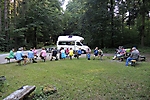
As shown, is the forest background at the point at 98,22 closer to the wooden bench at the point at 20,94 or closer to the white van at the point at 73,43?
the white van at the point at 73,43

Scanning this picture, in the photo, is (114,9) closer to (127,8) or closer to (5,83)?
(127,8)

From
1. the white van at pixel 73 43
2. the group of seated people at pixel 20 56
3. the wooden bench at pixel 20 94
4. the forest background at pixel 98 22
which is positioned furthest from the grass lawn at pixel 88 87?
the forest background at pixel 98 22

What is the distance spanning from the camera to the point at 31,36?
124 ft

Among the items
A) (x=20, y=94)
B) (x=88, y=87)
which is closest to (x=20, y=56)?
(x=88, y=87)

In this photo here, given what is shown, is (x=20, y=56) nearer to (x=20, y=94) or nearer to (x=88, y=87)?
(x=88, y=87)

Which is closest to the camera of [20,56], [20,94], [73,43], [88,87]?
[20,94]

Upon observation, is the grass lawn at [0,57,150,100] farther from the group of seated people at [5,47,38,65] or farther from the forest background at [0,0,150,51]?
the forest background at [0,0,150,51]

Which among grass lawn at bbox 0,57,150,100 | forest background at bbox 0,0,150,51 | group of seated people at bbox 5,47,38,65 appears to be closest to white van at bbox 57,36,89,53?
forest background at bbox 0,0,150,51

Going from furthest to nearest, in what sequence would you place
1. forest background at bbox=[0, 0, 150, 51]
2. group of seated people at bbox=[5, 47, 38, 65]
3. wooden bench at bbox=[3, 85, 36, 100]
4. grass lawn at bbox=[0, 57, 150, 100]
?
1. forest background at bbox=[0, 0, 150, 51]
2. group of seated people at bbox=[5, 47, 38, 65]
3. grass lawn at bbox=[0, 57, 150, 100]
4. wooden bench at bbox=[3, 85, 36, 100]

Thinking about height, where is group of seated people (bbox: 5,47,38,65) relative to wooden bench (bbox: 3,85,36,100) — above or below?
above

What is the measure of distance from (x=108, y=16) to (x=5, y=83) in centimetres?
2135

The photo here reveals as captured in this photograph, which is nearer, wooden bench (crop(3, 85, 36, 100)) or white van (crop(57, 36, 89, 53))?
wooden bench (crop(3, 85, 36, 100))

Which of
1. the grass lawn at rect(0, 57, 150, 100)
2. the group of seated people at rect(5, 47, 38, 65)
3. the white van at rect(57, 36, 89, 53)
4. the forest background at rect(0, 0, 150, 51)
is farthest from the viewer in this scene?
the forest background at rect(0, 0, 150, 51)

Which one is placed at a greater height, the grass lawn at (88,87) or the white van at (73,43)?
the white van at (73,43)
